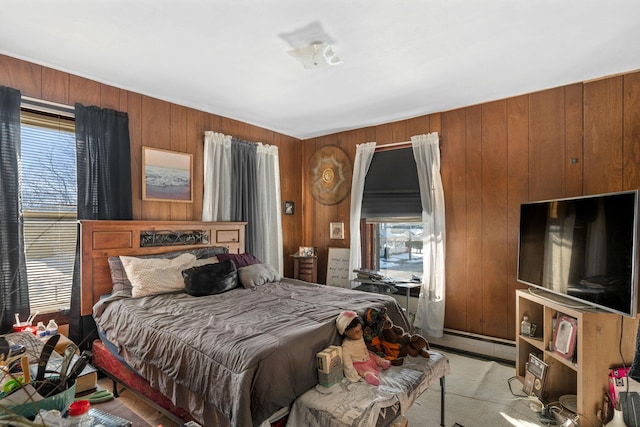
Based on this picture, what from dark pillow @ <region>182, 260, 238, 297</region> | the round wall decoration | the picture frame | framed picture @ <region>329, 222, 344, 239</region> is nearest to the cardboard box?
dark pillow @ <region>182, 260, 238, 297</region>

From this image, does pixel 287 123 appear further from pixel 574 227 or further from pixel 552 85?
pixel 574 227

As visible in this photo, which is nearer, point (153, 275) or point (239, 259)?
point (153, 275)

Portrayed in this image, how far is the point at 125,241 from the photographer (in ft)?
9.61

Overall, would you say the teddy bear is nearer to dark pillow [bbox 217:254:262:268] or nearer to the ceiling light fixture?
dark pillow [bbox 217:254:262:268]

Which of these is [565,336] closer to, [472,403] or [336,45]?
[472,403]

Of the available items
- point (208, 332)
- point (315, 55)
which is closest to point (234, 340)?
point (208, 332)

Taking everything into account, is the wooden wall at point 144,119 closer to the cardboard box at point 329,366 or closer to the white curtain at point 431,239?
the white curtain at point 431,239

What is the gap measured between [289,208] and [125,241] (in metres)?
2.26

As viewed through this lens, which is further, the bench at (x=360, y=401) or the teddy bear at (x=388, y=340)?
the teddy bear at (x=388, y=340)

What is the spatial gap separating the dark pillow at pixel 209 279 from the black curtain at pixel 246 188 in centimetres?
98

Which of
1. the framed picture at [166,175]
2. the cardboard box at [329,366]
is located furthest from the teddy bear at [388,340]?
the framed picture at [166,175]

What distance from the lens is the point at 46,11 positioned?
1953mm

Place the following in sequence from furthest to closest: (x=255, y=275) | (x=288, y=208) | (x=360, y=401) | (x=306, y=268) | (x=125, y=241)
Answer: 1. (x=288, y=208)
2. (x=306, y=268)
3. (x=255, y=275)
4. (x=125, y=241)
5. (x=360, y=401)

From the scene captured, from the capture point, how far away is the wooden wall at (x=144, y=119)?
255 centimetres
